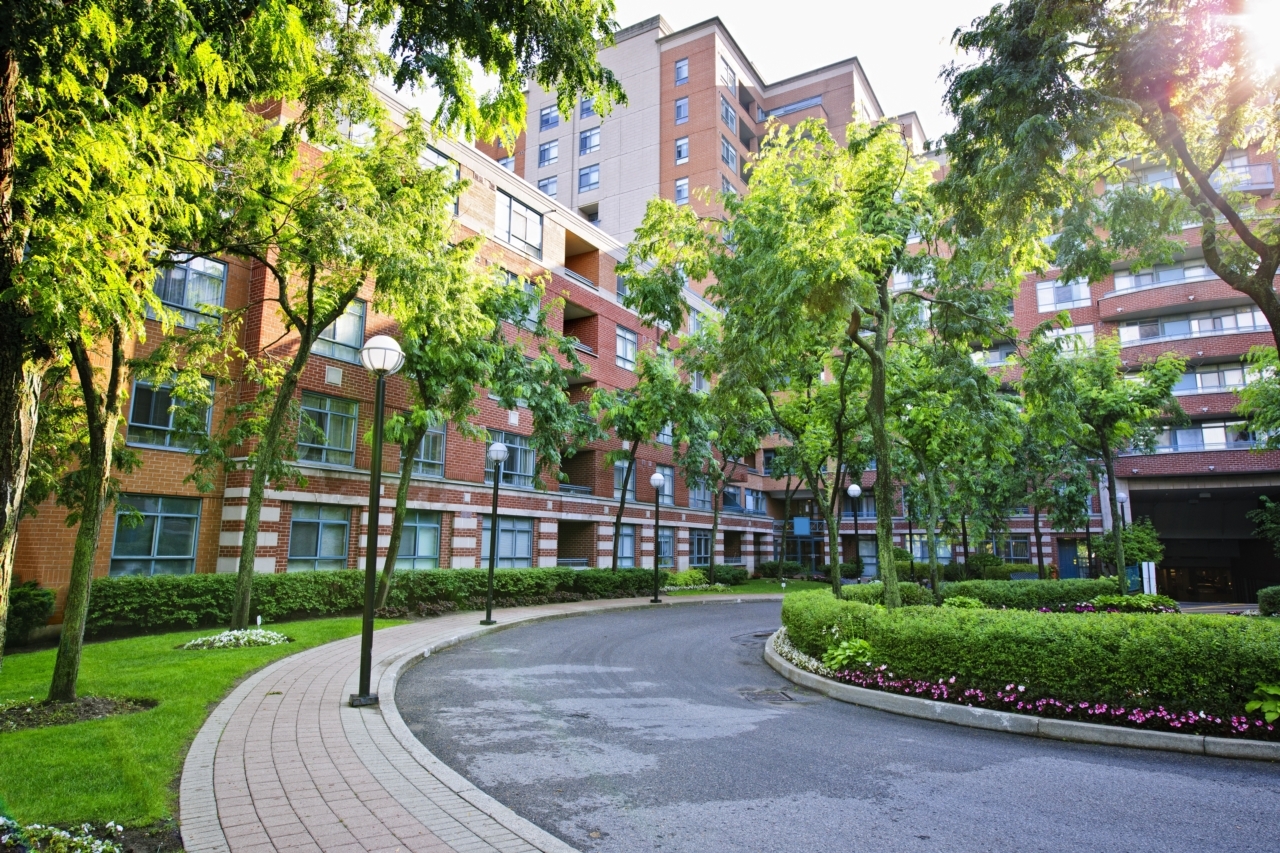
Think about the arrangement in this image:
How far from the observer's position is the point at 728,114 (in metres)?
52.4

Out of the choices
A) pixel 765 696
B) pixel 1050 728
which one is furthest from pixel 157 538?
pixel 1050 728

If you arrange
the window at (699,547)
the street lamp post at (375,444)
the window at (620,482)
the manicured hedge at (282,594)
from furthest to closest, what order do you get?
the window at (699,547), the window at (620,482), the manicured hedge at (282,594), the street lamp post at (375,444)

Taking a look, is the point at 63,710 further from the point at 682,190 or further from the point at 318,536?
the point at 682,190

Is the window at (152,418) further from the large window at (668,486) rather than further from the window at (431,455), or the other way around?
the large window at (668,486)

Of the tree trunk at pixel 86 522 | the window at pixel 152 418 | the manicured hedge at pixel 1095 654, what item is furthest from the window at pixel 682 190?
the tree trunk at pixel 86 522

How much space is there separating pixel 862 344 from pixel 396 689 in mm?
9127

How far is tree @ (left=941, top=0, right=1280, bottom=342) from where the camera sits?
9.61 m

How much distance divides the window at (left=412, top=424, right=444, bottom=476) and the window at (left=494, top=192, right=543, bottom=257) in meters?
8.08

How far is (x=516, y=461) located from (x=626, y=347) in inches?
377

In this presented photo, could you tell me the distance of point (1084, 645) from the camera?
7887 millimetres

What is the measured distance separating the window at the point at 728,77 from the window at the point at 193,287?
4170cm

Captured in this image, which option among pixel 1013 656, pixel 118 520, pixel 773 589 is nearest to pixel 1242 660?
pixel 1013 656

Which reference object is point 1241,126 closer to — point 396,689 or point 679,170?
point 396,689

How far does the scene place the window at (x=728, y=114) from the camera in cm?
5147
